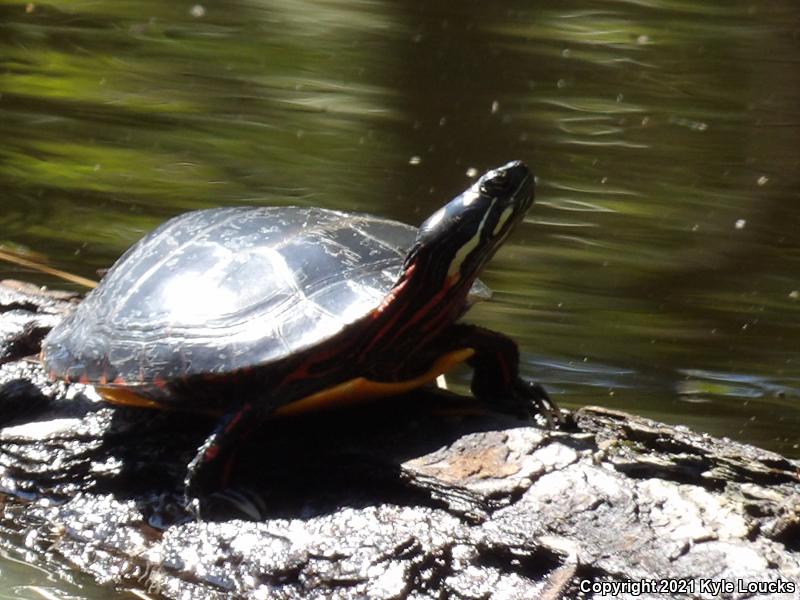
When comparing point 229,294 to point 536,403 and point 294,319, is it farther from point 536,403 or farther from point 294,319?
point 536,403

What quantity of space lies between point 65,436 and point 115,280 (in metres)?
0.45

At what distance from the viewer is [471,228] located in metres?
2.89

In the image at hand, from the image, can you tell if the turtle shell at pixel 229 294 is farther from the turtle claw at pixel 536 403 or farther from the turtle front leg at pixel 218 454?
the turtle claw at pixel 536 403

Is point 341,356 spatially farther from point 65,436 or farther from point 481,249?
point 65,436

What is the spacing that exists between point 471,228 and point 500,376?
0.49 meters

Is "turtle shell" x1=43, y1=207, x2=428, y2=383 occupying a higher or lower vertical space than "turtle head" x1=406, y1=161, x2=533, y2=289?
lower

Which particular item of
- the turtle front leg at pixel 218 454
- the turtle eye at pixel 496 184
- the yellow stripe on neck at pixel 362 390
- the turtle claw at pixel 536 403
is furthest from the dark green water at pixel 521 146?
the turtle front leg at pixel 218 454

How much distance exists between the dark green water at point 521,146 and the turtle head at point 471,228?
7.18 ft

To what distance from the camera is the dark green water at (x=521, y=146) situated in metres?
5.62

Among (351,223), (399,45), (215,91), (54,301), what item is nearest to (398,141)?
(399,45)

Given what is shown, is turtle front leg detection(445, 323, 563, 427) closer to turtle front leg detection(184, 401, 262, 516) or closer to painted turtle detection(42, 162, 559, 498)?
painted turtle detection(42, 162, 559, 498)

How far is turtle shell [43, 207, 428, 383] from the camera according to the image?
9.40 feet

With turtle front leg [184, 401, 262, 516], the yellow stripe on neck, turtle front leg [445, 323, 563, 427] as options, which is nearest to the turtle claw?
turtle front leg [445, 323, 563, 427]

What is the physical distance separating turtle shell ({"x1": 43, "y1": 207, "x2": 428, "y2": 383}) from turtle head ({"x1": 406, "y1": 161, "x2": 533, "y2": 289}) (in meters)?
0.14
